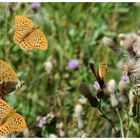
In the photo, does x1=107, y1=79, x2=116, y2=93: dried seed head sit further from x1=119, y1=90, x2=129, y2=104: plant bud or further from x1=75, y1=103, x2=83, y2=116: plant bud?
x1=75, y1=103, x2=83, y2=116: plant bud

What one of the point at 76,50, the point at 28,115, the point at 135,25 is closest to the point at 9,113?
the point at 28,115

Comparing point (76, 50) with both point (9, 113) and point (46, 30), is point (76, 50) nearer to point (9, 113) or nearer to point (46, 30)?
point (46, 30)

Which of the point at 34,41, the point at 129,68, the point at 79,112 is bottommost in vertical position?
the point at 79,112

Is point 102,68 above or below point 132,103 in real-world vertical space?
above

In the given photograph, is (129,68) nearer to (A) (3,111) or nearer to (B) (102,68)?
(B) (102,68)

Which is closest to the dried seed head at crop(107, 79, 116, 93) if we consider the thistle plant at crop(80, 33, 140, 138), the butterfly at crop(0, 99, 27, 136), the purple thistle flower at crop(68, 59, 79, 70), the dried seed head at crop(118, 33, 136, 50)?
the thistle plant at crop(80, 33, 140, 138)

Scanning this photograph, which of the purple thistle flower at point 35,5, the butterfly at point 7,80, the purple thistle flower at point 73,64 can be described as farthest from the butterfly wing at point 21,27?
the purple thistle flower at point 35,5

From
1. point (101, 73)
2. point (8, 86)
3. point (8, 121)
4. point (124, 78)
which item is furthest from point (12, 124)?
point (124, 78)
